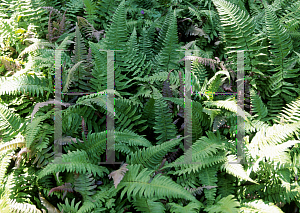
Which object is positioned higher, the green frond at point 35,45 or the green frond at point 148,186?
the green frond at point 35,45

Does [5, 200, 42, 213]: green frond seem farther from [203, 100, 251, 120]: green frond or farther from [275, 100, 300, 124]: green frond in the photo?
[275, 100, 300, 124]: green frond

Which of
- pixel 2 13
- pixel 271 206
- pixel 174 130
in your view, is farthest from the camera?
pixel 2 13

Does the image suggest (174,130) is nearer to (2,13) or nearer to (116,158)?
(116,158)

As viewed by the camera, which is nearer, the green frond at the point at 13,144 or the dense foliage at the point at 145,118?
the dense foliage at the point at 145,118

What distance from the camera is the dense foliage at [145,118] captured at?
2061 millimetres

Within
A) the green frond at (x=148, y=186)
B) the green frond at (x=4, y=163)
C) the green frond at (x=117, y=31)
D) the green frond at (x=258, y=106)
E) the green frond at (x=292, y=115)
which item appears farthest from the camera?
the green frond at (x=117, y=31)

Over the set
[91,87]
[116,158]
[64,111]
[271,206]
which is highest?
[91,87]

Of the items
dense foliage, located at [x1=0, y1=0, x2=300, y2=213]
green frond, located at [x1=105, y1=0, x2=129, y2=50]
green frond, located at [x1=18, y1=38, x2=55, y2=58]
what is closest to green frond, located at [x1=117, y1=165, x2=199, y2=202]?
dense foliage, located at [x1=0, y1=0, x2=300, y2=213]

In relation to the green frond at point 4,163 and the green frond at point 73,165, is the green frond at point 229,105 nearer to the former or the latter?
the green frond at point 73,165

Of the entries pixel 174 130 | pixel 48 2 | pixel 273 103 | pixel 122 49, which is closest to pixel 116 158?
pixel 174 130

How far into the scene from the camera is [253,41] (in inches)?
112

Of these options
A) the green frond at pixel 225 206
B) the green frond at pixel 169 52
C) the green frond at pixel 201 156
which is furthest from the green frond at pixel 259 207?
the green frond at pixel 169 52

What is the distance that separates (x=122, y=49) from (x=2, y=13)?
5.90ft

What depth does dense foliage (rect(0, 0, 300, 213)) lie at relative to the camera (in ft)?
6.76
